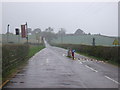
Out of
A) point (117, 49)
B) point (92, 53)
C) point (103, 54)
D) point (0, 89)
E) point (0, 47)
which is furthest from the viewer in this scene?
point (92, 53)

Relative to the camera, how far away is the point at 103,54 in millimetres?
32719

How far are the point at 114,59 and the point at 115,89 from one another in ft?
54.2

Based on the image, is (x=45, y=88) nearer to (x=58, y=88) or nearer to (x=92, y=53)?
(x=58, y=88)

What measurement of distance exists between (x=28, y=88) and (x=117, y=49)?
16.5m

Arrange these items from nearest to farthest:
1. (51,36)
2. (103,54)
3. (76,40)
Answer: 1. (103,54)
2. (76,40)
3. (51,36)

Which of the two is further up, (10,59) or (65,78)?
(10,59)

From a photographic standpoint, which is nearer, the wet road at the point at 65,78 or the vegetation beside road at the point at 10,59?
the wet road at the point at 65,78

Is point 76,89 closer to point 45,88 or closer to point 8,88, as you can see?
point 45,88

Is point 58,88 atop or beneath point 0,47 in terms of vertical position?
beneath

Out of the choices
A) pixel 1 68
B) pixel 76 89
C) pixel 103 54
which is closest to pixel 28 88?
pixel 76 89

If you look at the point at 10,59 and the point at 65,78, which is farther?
the point at 10,59

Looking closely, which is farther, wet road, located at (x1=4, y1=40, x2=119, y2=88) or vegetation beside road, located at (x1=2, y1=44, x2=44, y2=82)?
vegetation beside road, located at (x1=2, y1=44, x2=44, y2=82)

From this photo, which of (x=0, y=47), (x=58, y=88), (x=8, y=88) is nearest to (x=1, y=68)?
(x=0, y=47)

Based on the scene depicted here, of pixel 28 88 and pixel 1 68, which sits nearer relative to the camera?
pixel 28 88
